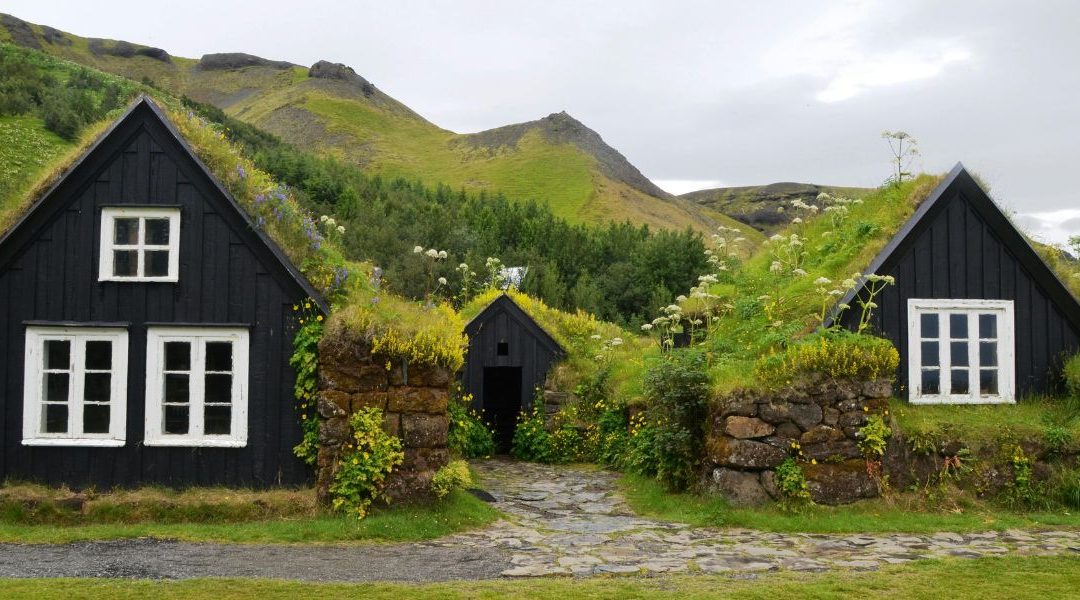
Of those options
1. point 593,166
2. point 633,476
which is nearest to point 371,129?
point 593,166

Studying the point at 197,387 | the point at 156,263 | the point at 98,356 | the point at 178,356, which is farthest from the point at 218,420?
the point at 156,263

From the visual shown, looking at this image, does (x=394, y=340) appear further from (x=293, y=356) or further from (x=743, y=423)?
(x=743, y=423)

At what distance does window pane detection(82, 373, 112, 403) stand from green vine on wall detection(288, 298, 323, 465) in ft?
8.48

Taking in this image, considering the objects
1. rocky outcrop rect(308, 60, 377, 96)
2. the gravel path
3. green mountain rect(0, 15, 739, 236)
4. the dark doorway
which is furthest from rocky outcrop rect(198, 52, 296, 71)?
the gravel path

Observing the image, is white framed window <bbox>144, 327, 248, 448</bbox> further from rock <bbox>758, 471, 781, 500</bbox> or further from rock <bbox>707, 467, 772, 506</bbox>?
rock <bbox>758, 471, 781, 500</bbox>

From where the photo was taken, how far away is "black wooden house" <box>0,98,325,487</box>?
1217cm

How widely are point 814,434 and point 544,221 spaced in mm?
38532

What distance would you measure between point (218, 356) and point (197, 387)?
0.50m

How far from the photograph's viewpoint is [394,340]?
1161cm

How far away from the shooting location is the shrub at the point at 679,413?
13.6 m

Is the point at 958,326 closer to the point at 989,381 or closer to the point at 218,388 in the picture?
the point at 989,381

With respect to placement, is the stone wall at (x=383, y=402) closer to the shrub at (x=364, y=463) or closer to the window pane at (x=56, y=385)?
the shrub at (x=364, y=463)

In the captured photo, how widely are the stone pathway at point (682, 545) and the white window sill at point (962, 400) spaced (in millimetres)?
2936

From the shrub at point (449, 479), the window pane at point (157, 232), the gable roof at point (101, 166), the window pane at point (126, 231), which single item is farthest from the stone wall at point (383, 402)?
the window pane at point (126, 231)
